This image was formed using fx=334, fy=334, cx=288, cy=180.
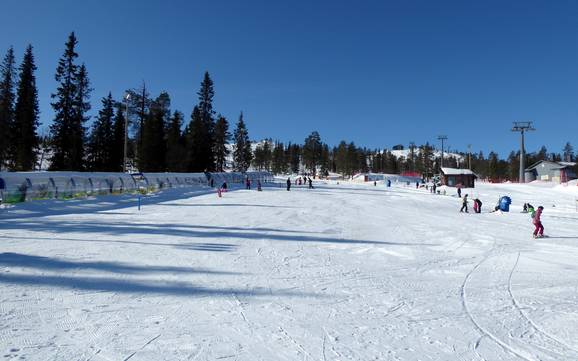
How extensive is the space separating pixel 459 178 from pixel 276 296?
58028 millimetres

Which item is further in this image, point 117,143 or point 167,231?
point 117,143

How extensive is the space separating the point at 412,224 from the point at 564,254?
621 cm

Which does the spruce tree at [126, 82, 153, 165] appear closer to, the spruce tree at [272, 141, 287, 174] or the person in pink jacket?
the person in pink jacket

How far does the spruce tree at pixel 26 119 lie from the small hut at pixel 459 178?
5801 cm

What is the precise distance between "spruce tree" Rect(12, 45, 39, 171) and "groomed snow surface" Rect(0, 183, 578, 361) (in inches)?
1170

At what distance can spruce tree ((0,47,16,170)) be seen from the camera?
Result: 104ft

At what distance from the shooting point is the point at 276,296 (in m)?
5.53

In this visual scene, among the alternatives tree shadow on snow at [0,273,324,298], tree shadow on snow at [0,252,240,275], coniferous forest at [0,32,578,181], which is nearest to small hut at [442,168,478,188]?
coniferous forest at [0,32,578,181]

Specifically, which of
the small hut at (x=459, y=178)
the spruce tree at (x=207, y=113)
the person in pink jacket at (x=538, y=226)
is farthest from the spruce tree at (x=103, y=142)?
the small hut at (x=459, y=178)

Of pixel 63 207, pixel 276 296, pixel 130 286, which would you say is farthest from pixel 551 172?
pixel 130 286

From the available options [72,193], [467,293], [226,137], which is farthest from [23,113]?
[467,293]

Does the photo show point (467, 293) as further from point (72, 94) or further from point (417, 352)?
point (72, 94)

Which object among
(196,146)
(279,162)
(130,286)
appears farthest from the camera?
(279,162)

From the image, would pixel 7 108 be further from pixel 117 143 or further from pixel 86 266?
pixel 86 266
